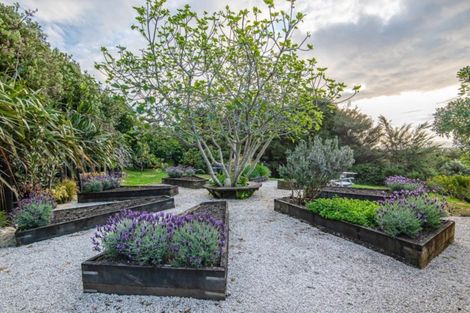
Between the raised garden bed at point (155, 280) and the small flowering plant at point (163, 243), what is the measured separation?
89mm

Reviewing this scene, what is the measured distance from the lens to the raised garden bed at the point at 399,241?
2934 millimetres

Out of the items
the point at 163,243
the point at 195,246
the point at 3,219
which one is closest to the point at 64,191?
the point at 3,219

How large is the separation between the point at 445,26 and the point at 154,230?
6.63 m

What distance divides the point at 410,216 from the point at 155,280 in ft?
10.5

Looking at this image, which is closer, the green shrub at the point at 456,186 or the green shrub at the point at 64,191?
the green shrub at the point at 64,191

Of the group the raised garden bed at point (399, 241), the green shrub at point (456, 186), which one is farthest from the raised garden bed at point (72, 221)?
the green shrub at point (456, 186)

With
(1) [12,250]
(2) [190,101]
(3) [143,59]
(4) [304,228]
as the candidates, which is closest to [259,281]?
(4) [304,228]

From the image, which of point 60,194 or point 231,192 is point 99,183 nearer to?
point 60,194

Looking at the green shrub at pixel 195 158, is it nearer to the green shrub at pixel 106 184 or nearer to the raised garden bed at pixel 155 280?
the green shrub at pixel 106 184

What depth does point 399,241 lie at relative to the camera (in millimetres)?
3111

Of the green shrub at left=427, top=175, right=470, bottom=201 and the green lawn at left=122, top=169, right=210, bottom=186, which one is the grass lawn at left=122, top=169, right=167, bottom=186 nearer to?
the green lawn at left=122, top=169, right=210, bottom=186

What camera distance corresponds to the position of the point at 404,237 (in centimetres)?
320

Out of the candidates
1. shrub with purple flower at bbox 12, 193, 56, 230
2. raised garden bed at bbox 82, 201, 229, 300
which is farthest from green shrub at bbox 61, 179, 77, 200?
raised garden bed at bbox 82, 201, 229, 300

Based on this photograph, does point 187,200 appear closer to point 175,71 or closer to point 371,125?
point 175,71
